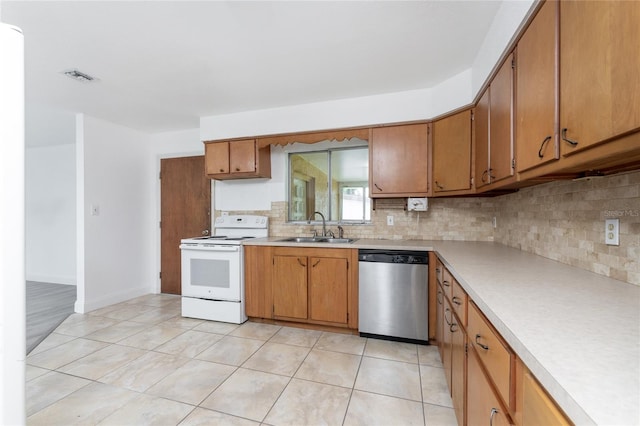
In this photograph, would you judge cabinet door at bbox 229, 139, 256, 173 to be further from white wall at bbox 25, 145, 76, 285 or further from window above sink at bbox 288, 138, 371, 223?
white wall at bbox 25, 145, 76, 285

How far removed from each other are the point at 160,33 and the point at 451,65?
225 centimetres

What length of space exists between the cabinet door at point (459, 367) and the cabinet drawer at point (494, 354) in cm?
21

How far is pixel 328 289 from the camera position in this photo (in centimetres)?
275

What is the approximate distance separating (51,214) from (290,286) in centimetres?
505

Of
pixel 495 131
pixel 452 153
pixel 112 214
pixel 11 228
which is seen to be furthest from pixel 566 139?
pixel 112 214

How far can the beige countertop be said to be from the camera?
19.0 inches

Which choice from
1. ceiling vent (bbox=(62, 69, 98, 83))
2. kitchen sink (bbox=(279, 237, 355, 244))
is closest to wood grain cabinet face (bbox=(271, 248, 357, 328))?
kitchen sink (bbox=(279, 237, 355, 244))

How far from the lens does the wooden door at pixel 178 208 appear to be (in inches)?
159

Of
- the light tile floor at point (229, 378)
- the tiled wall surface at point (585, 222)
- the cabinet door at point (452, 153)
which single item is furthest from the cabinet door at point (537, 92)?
the light tile floor at point (229, 378)

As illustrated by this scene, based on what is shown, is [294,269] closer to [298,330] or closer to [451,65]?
[298,330]

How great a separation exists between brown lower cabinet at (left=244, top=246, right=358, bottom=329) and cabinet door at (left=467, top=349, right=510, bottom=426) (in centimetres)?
150

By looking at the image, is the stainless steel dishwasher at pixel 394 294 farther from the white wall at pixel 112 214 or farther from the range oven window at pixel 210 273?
the white wall at pixel 112 214

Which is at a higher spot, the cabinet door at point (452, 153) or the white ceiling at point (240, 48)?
the white ceiling at point (240, 48)

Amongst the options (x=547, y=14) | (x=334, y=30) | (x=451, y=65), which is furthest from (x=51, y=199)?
(x=547, y=14)
